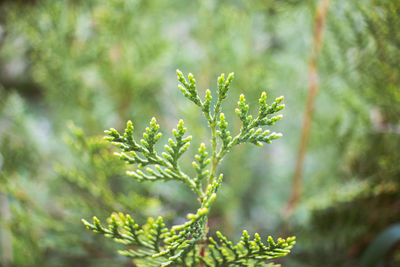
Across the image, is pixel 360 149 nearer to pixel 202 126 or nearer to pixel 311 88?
pixel 311 88

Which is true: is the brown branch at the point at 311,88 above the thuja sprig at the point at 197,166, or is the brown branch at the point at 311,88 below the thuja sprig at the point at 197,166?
above

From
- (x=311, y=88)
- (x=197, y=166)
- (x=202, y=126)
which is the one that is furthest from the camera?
(x=202, y=126)

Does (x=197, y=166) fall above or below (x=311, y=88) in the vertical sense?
below

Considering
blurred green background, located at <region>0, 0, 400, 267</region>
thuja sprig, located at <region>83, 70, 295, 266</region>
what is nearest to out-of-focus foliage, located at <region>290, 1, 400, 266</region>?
blurred green background, located at <region>0, 0, 400, 267</region>

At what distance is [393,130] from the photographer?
806mm

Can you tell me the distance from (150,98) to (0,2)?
64 cm

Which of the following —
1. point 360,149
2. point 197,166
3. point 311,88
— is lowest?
point 197,166

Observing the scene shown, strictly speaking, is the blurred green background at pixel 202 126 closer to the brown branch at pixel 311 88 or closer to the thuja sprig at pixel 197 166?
the brown branch at pixel 311 88

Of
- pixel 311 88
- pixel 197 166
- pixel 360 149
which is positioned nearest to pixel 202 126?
pixel 311 88

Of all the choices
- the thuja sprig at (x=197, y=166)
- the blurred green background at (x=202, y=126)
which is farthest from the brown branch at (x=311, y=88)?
the thuja sprig at (x=197, y=166)

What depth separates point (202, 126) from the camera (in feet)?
3.43

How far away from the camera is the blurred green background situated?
73 cm

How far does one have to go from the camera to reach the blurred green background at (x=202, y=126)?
2.38ft

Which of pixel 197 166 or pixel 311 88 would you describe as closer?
pixel 197 166
